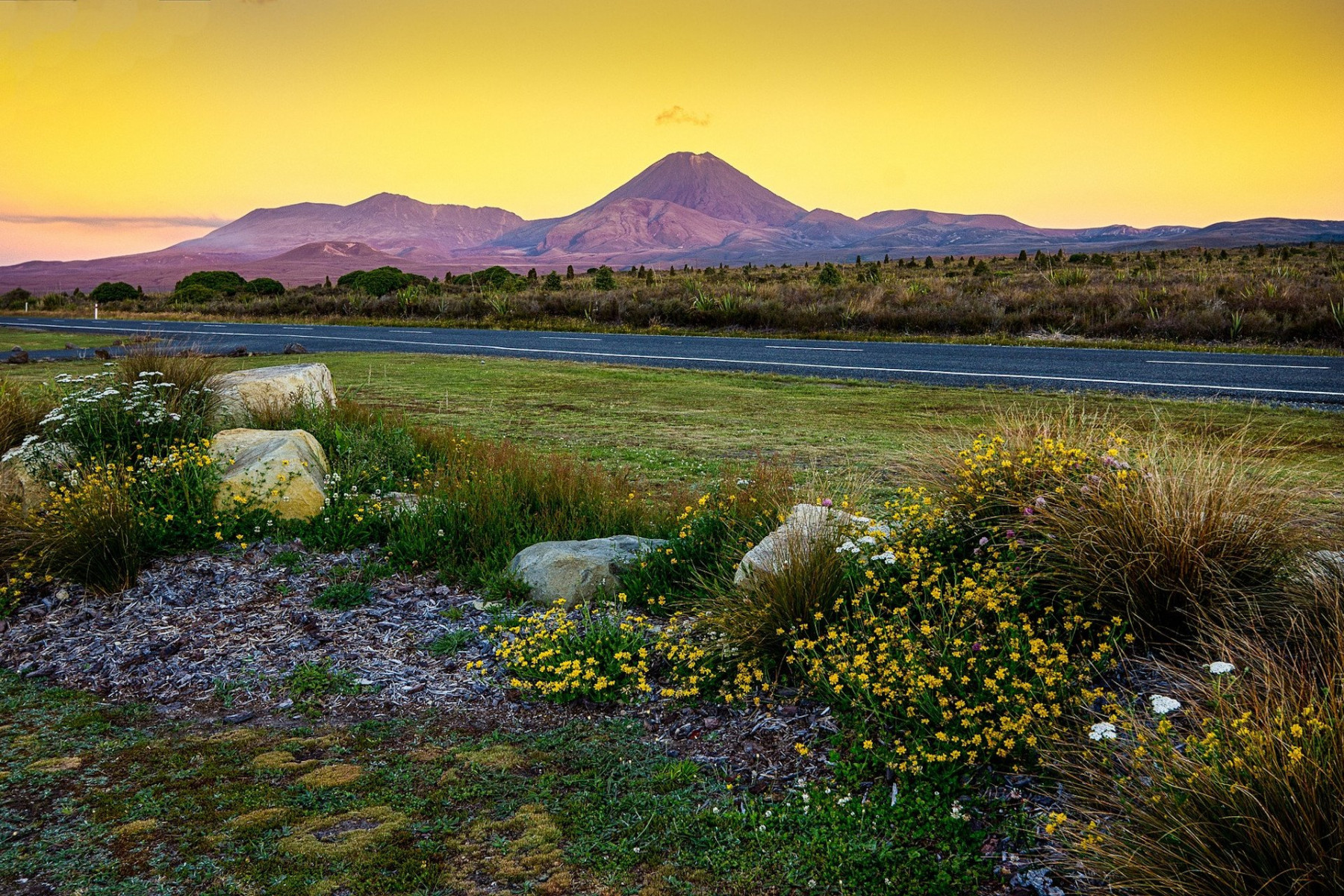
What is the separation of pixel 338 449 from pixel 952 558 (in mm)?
5347

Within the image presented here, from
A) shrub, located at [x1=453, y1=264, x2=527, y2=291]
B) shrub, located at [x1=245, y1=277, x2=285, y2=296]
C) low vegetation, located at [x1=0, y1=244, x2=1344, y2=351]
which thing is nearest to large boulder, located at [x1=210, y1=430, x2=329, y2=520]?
low vegetation, located at [x1=0, y1=244, x2=1344, y2=351]

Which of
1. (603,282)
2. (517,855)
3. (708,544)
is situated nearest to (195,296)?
(603,282)

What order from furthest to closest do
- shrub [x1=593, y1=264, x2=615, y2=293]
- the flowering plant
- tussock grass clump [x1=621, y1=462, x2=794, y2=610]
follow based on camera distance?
shrub [x1=593, y1=264, x2=615, y2=293], the flowering plant, tussock grass clump [x1=621, y1=462, x2=794, y2=610]

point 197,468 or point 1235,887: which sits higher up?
point 197,468

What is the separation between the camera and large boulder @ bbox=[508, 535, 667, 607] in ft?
17.0

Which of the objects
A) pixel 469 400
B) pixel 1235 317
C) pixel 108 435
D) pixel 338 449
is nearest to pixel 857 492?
pixel 338 449

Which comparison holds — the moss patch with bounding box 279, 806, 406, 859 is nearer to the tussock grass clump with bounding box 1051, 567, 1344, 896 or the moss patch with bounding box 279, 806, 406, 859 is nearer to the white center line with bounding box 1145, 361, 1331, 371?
the tussock grass clump with bounding box 1051, 567, 1344, 896

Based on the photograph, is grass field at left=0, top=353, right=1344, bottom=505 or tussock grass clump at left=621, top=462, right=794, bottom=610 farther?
grass field at left=0, top=353, right=1344, bottom=505

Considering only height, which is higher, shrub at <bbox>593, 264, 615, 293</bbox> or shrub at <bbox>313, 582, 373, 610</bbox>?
shrub at <bbox>593, 264, 615, 293</bbox>

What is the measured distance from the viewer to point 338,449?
7.67 m

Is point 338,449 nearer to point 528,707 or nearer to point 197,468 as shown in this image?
point 197,468

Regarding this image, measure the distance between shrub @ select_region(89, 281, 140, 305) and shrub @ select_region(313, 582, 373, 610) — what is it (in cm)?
5881

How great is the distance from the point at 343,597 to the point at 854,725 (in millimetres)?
3230

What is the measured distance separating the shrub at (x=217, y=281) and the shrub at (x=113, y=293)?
2631 millimetres
